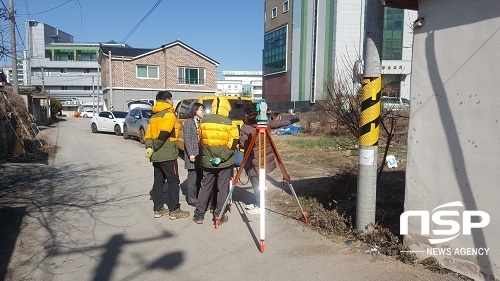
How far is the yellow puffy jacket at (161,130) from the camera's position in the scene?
17.9 feet

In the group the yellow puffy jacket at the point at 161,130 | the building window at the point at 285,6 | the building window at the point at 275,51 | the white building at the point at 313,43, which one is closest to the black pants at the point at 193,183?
the yellow puffy jacket at the point at 161,130

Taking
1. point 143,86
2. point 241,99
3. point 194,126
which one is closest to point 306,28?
point 143,86

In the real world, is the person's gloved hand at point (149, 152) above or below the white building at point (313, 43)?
below

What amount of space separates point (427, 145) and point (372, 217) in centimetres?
121

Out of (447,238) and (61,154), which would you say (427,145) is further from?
(61,154)

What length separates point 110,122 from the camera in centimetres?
2120

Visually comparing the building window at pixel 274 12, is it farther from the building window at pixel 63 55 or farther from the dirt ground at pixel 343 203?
the building window at pixel 63 55

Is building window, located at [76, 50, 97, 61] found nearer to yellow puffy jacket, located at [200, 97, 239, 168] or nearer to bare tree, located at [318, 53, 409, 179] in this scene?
bare tree, located at [318, 53, 409, 179]

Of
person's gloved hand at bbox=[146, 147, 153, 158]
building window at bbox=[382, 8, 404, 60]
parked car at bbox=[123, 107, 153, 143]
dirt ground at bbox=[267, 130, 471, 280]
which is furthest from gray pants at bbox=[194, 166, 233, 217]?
building window at bbox=[382, 8, 404, 60]

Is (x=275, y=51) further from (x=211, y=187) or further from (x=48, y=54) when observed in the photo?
(x=48, y=54)

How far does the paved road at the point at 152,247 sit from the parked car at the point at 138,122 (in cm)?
948

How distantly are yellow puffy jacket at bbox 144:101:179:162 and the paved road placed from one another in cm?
100

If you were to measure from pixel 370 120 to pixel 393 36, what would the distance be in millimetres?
34101

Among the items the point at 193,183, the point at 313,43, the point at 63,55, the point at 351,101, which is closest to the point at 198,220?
the point at 193,183
